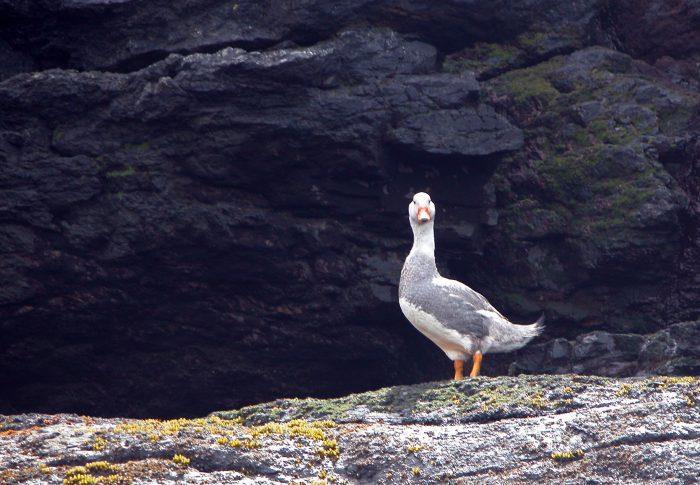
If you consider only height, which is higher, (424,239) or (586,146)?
A: (586,146)

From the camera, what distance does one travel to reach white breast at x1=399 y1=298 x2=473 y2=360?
48.2 ft

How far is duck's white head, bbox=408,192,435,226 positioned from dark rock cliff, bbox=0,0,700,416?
1281 mm

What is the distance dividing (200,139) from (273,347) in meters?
3.80

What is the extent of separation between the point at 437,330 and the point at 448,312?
1.02ft

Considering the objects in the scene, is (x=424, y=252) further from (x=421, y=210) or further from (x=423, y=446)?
(x=423, y=446)

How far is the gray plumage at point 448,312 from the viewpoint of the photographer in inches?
577

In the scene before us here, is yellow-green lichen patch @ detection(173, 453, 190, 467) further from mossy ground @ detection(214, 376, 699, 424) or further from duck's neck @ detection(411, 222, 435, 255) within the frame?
duck's neck @ detection(411, 222, 435, 255)

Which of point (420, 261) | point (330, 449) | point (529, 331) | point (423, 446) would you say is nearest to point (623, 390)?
point (423, 446)

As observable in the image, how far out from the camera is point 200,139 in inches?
653

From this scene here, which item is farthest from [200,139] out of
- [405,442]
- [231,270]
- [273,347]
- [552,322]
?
[405,442]

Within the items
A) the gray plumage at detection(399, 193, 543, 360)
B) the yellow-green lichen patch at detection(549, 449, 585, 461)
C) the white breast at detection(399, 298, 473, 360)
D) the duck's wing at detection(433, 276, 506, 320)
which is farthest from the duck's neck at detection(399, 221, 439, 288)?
the yellow-green lichen patch at detection(549, 449, 585, 461)

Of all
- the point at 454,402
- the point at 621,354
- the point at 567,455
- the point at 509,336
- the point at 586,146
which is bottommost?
the point at 567,455

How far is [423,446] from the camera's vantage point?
10.0 metres

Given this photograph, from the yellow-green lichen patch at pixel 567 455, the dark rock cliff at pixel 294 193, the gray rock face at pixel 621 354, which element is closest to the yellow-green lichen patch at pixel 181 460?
the yellow-green lichen patch at pixel 567 455
